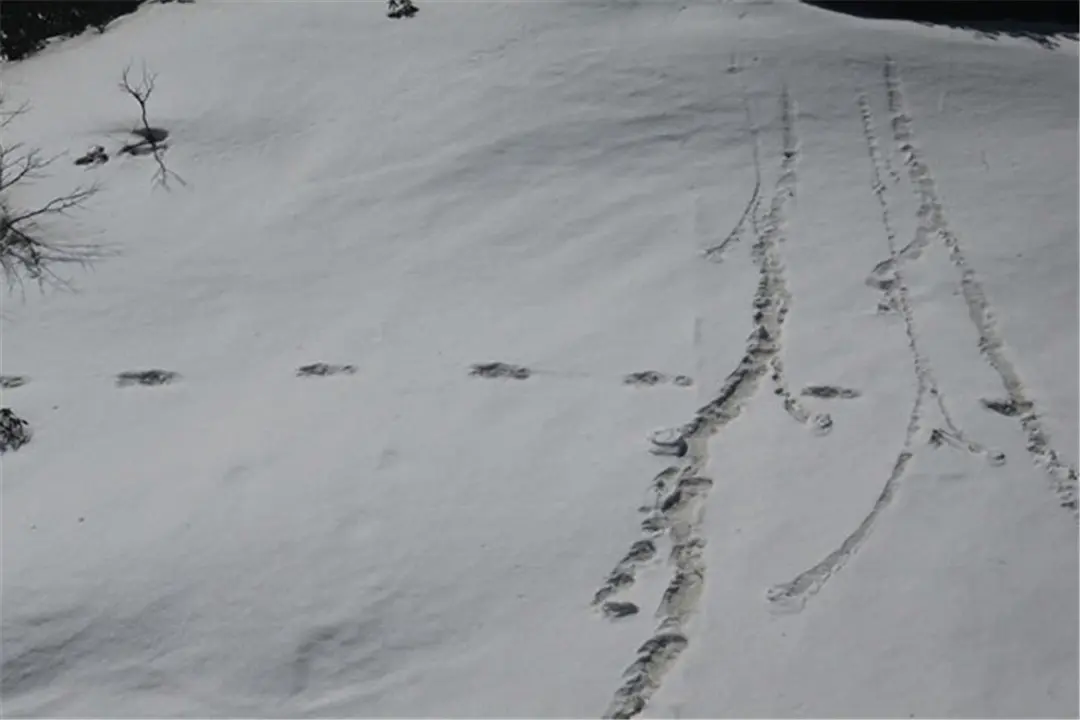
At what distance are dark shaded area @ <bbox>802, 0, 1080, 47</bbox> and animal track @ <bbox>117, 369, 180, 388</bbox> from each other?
5.80m

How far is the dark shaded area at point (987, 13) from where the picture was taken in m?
9.11

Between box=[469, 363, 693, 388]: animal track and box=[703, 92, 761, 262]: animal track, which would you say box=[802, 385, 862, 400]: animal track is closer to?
box=[469, 363, 693, 388]: animal track

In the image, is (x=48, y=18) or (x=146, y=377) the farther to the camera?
(x=48, y=18)

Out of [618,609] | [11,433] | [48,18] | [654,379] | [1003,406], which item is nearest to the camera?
[618,609]

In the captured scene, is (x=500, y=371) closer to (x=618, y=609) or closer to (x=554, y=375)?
(x=554, y=375)

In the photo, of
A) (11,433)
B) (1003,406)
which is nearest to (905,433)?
(1003,406)

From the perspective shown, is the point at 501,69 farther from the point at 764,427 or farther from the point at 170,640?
the point at 170,640

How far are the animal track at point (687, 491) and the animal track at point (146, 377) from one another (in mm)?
2636

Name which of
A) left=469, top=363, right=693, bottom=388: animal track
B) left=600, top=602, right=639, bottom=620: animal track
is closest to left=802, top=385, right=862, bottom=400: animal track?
left=469, top=363, right=693, bottom=388: animal track

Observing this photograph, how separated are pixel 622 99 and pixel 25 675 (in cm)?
544

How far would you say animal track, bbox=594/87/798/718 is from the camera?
486 centimetres

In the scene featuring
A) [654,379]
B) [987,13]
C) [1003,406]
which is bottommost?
[1003,406]

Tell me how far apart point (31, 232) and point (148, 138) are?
3.93 feet

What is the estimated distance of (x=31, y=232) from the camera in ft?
24.4
